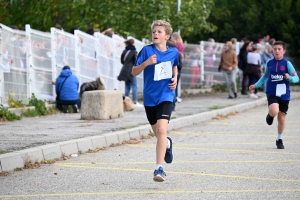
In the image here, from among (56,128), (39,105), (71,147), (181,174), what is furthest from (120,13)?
(181,174)

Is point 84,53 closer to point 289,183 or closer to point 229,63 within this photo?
point 229,63

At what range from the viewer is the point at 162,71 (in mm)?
9750

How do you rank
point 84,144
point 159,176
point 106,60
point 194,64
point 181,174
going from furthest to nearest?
point 194,64 → point 106,60 → point 84,144 → point 181,174 → point 159,176

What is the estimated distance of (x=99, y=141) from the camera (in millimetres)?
13430

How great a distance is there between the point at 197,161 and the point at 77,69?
468 inches

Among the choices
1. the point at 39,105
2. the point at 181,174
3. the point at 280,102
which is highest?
the point at 280,102

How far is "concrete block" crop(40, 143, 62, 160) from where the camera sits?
11.5 metres

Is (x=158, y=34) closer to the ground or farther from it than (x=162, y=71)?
farther from it

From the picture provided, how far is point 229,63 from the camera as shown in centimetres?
2800

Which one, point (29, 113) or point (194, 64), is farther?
point (194, 64)

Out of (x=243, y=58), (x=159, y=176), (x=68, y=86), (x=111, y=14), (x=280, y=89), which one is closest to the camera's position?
(x=159, y=176)

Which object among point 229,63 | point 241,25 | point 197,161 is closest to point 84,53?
→ point 229,63

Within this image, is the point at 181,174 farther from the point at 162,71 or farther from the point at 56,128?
the point at 56,128

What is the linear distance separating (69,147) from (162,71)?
9.94 feet
